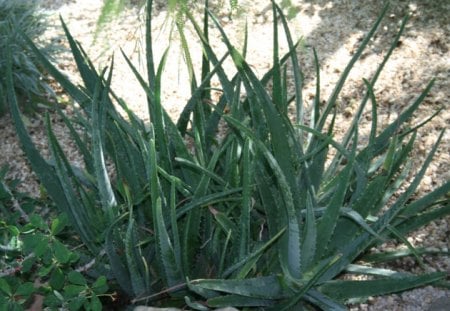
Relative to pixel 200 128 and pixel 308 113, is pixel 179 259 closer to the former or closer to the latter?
pixel 200 128

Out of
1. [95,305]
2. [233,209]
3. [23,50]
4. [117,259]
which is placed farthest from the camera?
[23,50]

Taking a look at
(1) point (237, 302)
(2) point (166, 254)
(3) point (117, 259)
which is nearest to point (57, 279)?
(3) point (117, 259)

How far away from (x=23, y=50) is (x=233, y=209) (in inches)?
61.5

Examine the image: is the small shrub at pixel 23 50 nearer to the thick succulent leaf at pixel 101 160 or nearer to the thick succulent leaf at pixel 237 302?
the thick succulent leaf at pixel 101 160

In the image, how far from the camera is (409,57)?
3.18 m

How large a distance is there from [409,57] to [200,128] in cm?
147

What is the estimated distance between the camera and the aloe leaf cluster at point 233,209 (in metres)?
1.72

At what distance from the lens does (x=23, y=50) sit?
3.08 metres

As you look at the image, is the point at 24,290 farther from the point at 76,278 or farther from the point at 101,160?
the point at 101,160

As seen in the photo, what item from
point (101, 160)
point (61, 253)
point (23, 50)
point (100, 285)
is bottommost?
point (100, 285)

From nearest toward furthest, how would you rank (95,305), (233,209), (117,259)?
(95,305) → (117,259) → (233,209)

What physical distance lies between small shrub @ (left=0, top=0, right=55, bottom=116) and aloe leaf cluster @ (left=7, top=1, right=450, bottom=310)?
1.02 meters

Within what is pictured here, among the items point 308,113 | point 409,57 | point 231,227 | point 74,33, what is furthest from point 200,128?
point 74,33

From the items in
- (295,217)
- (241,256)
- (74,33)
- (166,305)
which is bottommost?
(166,305)
